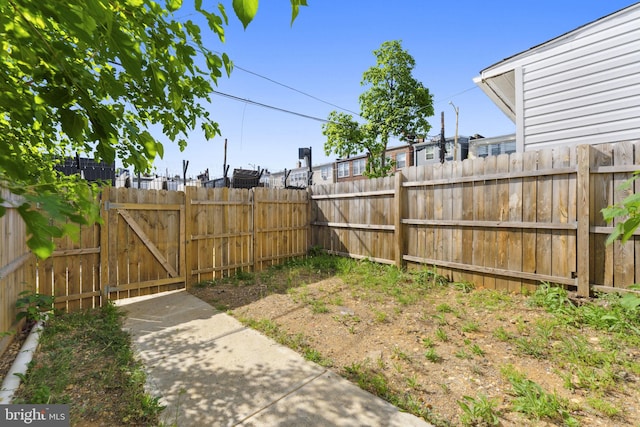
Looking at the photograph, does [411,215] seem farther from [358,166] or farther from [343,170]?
[343,170]

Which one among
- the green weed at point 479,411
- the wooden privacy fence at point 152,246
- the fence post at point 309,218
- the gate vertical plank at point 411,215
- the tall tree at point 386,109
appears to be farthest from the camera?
the tall tree at point 386,109

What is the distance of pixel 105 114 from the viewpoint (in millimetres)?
1186

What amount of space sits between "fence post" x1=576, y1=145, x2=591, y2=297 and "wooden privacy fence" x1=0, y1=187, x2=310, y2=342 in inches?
233

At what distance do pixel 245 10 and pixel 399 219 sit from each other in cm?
575

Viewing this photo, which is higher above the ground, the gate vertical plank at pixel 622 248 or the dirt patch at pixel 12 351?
the gate vertical plank at pixel 622 248

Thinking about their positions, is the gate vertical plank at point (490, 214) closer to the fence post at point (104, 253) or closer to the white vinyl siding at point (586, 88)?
the white vinyl siding at point (586, 88)

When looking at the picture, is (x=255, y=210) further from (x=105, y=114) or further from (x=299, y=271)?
(x=105, y=114)

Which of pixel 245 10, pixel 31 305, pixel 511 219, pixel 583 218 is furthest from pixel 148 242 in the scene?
pixel 583 218

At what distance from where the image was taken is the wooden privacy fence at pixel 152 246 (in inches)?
164

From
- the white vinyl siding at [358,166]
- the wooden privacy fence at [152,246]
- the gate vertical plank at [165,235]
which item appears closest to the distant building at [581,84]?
the wooden privacy fence at [152,246]

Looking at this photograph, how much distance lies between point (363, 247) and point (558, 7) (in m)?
6.55

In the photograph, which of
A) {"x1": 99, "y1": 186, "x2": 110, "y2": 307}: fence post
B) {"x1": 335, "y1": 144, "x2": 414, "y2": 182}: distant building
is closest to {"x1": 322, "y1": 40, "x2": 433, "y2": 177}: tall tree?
{"x1": 335, "y1": 144, "x2": 414, "y2": 182}: distant building

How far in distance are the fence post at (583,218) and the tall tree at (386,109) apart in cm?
1073

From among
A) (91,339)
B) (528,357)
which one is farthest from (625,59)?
(91,339)
